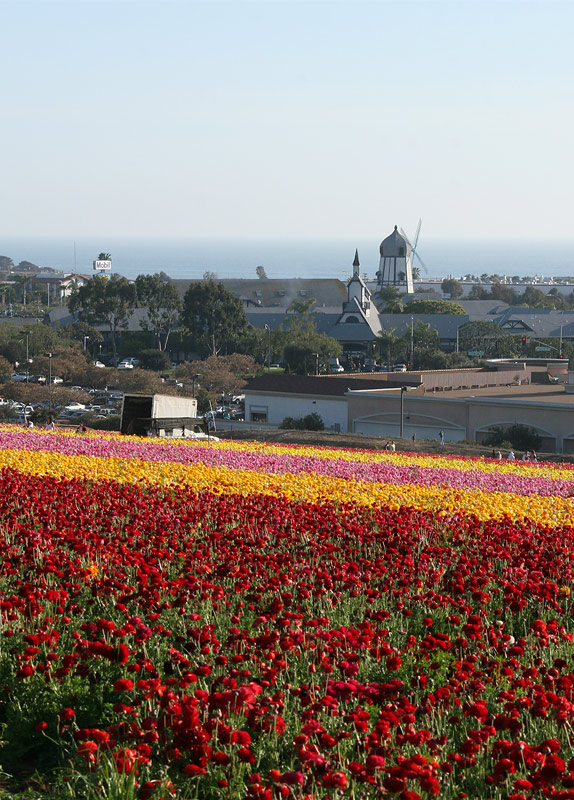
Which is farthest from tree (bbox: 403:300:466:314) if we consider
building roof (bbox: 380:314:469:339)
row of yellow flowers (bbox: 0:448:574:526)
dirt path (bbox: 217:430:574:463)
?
row of yellow flowers (bbox: 0:448:574:526)

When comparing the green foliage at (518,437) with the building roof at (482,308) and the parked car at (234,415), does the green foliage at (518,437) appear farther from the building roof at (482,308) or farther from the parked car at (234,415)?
the building roof at (482,308)

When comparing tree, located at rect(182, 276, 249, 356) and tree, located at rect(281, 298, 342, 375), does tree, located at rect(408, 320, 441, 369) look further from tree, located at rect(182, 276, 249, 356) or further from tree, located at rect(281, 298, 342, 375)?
tree, located at rect(182, 276, 249, 356)

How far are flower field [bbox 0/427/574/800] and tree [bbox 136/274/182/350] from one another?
4461 inches

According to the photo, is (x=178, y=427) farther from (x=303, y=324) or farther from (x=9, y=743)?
(x=303, y=324)

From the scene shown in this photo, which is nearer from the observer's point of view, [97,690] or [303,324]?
[97,690]

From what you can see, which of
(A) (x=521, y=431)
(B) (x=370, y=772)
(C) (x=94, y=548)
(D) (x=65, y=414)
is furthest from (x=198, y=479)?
(D) (x=65, y=414)

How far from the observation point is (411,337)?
126 meters

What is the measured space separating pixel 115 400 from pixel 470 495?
75740mm

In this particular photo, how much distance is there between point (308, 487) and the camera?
60.2 ft

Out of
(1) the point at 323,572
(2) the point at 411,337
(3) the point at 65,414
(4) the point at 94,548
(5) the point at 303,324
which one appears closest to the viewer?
(1) the point at 323,572

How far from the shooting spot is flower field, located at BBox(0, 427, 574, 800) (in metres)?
6.32

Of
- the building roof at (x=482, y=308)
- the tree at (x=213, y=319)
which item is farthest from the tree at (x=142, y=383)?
the building roof at (x=482, y=308)

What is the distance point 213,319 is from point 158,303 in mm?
9642

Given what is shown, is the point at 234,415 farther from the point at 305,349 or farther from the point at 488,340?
the point at 488,340
